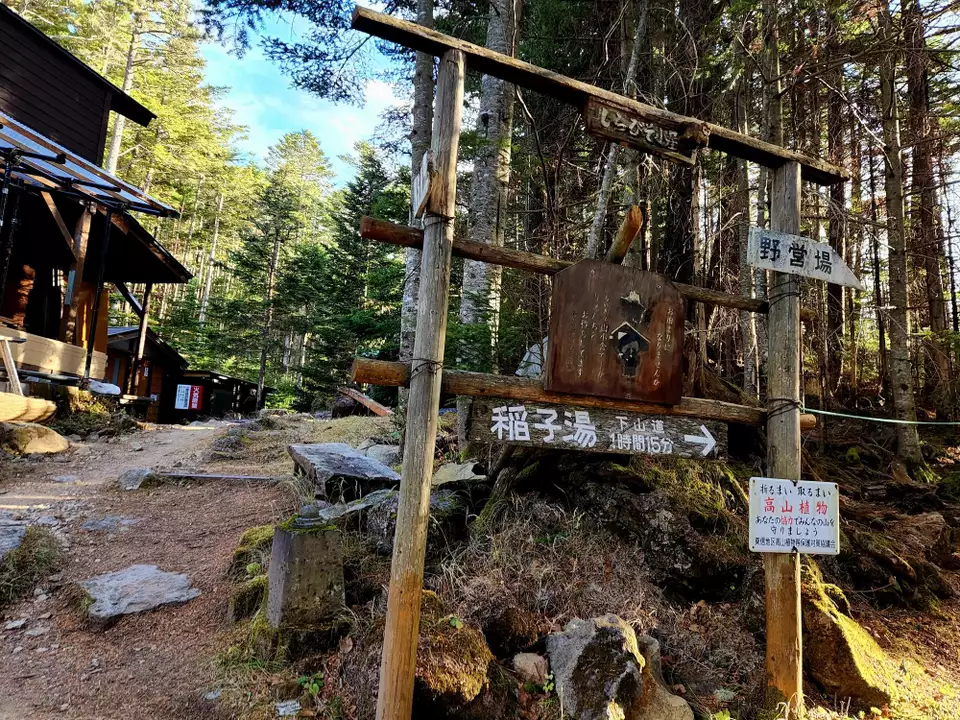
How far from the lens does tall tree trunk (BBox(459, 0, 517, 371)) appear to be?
8.32m

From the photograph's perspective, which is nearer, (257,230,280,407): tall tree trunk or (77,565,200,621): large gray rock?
(77,565,200,621): large gray rock

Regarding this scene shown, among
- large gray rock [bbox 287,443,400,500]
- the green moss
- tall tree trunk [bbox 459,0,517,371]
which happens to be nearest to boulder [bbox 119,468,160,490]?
the green moss

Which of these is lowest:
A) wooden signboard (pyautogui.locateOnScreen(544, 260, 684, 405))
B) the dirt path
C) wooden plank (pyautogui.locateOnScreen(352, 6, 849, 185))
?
the dirt path

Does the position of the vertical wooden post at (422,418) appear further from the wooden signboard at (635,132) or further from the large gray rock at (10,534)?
the large gray rock at (10,534)

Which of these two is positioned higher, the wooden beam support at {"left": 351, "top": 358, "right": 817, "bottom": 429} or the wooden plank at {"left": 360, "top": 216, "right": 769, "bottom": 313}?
the wooden plank at {"left": 360, "top": 216, "right": 769, "bottom": 313}

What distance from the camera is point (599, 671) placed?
2986 millimetres

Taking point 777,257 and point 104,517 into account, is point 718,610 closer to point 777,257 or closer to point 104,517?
point 777,257

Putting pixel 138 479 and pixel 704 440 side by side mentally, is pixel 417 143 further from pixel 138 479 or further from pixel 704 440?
pixel 704 440

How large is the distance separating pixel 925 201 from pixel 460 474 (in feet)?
40.5

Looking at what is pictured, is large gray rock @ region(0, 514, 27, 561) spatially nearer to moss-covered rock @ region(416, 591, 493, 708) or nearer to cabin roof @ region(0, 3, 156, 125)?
moss-covered rock @ region(416, 591, 493, 708)

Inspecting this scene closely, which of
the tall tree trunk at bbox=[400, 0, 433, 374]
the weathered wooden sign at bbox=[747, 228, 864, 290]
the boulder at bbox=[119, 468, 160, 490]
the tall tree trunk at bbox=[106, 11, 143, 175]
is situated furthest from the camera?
the tall tree trunk at bbox=[106, 11, 143, 175]

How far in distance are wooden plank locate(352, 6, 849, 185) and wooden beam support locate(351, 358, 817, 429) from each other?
1.82m

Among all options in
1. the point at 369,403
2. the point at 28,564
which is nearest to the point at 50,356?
the point at 369,403

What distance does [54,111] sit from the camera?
12.5m
